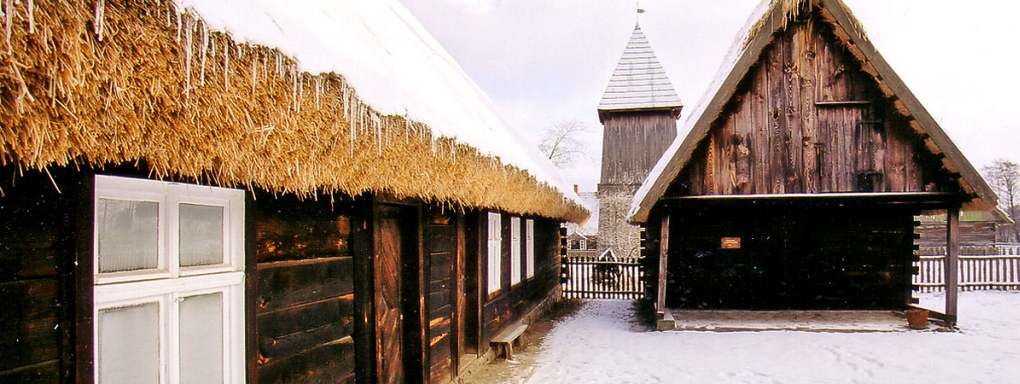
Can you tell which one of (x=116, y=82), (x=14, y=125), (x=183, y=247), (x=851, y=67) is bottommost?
(x=183, y=247)

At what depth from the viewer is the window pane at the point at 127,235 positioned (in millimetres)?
2322

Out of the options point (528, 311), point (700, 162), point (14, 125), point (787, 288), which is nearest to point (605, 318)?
point (528, 311)

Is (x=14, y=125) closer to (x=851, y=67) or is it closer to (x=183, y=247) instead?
(x=183, y=247)

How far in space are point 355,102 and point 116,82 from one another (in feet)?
3.54

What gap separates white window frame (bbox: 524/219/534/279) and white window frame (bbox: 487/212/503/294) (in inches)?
85.1

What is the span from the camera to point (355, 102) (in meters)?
2.79

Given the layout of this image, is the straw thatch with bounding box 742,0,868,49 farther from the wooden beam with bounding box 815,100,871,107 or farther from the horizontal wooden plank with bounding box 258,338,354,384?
the horizontal wooden plank with bounding box 258,338,354,384

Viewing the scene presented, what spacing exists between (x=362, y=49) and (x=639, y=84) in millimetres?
24982

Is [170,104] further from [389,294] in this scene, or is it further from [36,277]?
[389,294]

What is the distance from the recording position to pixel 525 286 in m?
10.6

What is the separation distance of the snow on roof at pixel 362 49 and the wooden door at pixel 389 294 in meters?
0.92

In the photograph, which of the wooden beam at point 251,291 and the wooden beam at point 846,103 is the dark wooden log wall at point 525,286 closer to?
the wooden beam at point 251,291

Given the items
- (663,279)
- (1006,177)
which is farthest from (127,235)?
(1006,177)

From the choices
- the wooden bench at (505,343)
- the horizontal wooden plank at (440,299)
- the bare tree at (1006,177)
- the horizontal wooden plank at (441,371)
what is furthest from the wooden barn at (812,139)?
the bare tree at (1006,177)
